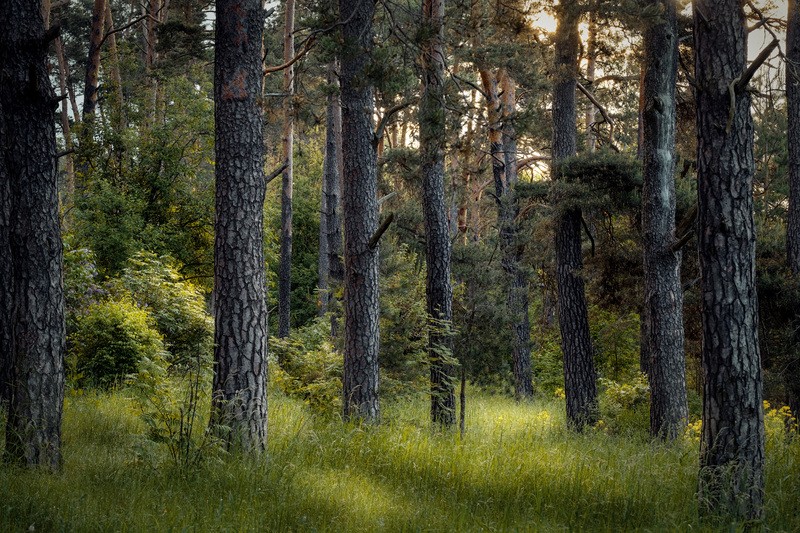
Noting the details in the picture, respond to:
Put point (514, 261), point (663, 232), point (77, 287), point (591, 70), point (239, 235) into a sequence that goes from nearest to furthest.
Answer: point (239, 235), point (663, 232), point (77, 287), point (514, 261), point (591, 70)

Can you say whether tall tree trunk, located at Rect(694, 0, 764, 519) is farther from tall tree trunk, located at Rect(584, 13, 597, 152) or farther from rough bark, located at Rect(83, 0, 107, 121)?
rough bark, located at Rect(83, 0, 107, 121)

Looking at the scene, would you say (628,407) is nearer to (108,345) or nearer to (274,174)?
(274,174)

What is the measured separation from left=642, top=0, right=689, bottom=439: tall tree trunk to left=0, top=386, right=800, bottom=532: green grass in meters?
2.99

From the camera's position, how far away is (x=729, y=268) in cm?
548

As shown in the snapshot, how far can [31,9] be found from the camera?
6.11 metres

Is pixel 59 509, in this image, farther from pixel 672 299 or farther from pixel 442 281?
pixel 672 299

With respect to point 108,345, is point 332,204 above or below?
above

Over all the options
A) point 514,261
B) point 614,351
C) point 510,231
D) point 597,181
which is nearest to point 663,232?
point 597,181

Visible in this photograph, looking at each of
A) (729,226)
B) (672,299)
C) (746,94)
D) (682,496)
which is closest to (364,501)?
(682,496)

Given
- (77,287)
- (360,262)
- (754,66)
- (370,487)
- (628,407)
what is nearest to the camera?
(754,66)

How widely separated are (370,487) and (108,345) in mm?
7288

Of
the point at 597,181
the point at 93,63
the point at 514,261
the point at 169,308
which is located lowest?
the point at 169,308

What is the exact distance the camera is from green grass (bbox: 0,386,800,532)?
4.82m

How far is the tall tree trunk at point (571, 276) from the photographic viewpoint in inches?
486
